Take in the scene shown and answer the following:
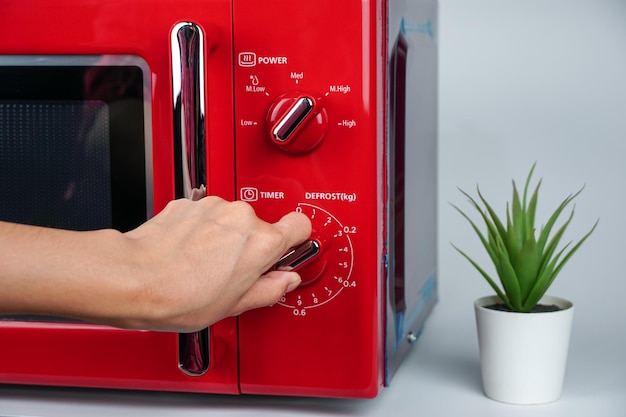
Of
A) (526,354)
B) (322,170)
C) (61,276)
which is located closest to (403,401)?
(526,354)

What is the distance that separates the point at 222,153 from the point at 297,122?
86 mm

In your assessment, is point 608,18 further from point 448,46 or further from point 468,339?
point 468,339

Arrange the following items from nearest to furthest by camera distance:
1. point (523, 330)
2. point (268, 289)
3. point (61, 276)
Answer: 1. point (61, 276)
2. point (268, 289)
3. point (523, 330)

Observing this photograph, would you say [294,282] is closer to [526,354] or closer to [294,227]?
[294,227]

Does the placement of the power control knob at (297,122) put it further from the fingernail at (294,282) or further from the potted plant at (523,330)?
the potted plant at (523,330)

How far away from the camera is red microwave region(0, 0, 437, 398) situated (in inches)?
30.4

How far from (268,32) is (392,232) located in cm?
22

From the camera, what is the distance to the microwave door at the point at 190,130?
733mm

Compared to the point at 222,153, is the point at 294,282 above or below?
below

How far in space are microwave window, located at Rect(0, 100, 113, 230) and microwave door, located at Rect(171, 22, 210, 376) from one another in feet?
0.40

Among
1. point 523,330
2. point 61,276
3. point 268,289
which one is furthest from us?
point 523,330

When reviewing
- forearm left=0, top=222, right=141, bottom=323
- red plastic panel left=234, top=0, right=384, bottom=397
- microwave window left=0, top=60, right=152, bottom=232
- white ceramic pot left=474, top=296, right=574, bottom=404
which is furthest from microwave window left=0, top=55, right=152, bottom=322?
white ceramic pot left=474, top=296, right=574, bottom=404

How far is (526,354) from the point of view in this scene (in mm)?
824

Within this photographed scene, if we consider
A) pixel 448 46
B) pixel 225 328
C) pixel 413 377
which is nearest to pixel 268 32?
pixel 225 328
